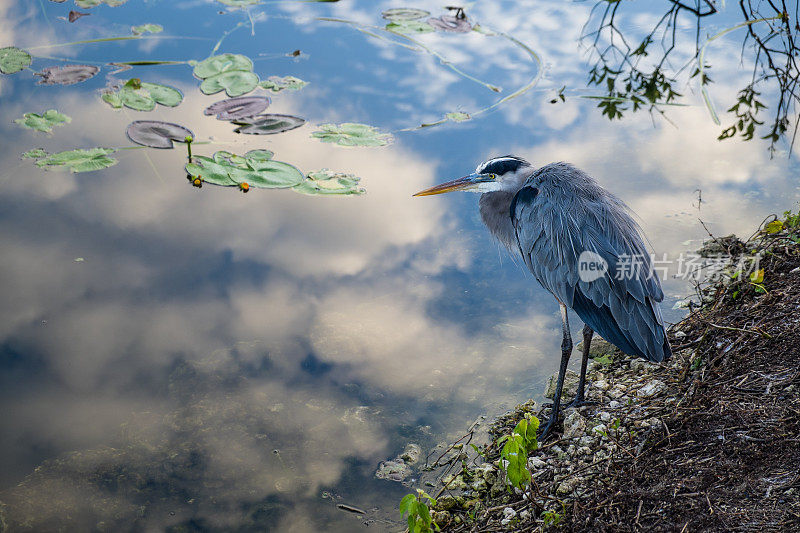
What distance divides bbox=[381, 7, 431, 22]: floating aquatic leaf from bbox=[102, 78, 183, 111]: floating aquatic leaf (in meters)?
2.26

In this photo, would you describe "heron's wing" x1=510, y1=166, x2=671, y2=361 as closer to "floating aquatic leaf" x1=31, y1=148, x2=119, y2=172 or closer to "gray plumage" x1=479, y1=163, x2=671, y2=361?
"gray plumage" x1=479, y1=163, x2=671, y2=361

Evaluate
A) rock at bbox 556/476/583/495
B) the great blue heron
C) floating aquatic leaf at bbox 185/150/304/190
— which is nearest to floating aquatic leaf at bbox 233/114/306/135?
floating aquatic leaf at bbox 185/150/304/190

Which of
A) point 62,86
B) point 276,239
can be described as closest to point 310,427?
point 276,239

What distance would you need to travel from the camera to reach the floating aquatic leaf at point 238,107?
5.11 metres

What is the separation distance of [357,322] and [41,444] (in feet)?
5.00

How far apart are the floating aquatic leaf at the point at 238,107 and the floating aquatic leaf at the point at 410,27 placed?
1.68 meters

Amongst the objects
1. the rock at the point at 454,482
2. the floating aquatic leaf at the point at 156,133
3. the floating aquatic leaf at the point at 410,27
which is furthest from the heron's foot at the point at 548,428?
the floating aquatic leaf at the point at 410,27

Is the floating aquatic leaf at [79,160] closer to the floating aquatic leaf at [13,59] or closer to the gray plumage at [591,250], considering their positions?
the floating aquatic leaf at [13,59]

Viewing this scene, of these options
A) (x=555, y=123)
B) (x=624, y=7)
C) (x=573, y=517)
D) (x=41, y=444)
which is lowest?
(x=41, y=444)

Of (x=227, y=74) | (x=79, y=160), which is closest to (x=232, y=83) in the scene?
(x=227, y=74)

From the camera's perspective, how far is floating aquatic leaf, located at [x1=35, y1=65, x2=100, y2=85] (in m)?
5.45

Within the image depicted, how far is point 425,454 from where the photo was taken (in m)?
2.98

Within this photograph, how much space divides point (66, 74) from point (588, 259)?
15.0ft

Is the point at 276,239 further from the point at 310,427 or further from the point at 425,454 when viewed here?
the point at 425,454
